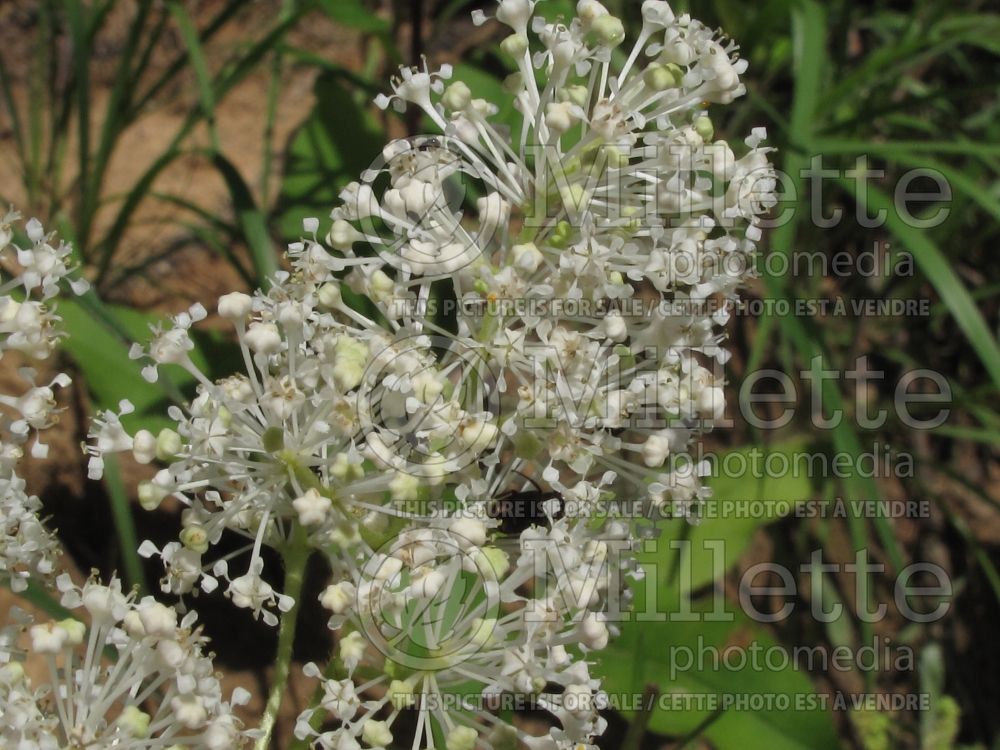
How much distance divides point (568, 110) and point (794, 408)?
240 cm

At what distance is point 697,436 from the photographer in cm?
228

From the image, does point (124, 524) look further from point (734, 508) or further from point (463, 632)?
point (734, 508)

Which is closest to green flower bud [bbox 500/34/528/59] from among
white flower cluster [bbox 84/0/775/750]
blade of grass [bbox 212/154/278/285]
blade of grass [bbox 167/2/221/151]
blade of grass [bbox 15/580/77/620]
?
white flower cluster [bbox 84/0/775/750]

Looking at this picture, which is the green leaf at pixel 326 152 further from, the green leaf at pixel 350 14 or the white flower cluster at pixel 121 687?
the white flower cluster at pixel 121 687

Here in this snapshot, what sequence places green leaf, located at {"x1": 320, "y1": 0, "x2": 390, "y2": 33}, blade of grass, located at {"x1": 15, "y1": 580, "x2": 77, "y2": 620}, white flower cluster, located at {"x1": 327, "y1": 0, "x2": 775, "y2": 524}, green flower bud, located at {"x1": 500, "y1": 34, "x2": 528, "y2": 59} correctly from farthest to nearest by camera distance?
1. green leaf, located at {"x1": 320, "y1": 0, "x2": 390, "y2": 33}
2. blade of grass, located at {"x1": 15, "y1": 580, "x2": 77, "y2": 620}
3. green flower bud, located at {"x1": 500, "y1": 34, "x2": 528, "y2": 59}
4. white flower cluster, located at {"x1": 327, "y1": 0, "x2": 775, "y2": 524}

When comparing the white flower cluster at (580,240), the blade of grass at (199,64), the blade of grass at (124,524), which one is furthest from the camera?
the blade of grass at (199,64)

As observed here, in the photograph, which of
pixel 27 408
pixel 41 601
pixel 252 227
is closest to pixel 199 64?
pixel 252 227

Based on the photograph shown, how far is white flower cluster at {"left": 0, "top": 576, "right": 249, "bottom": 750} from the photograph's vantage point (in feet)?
5.24

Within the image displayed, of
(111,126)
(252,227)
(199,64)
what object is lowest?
(252,227)

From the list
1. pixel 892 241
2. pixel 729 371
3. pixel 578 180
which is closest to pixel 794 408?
pixel 729 371

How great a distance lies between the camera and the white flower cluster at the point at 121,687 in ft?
5.24

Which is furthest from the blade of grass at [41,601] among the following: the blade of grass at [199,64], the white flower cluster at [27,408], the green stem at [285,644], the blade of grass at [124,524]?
the blade of grass at [199,64]

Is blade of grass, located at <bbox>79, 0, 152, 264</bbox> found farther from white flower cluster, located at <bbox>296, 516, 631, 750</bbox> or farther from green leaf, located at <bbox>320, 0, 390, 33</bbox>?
white flower cluster, located at <bbox>296, 516, 631, 750</bbox>

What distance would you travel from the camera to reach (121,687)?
1.66m
